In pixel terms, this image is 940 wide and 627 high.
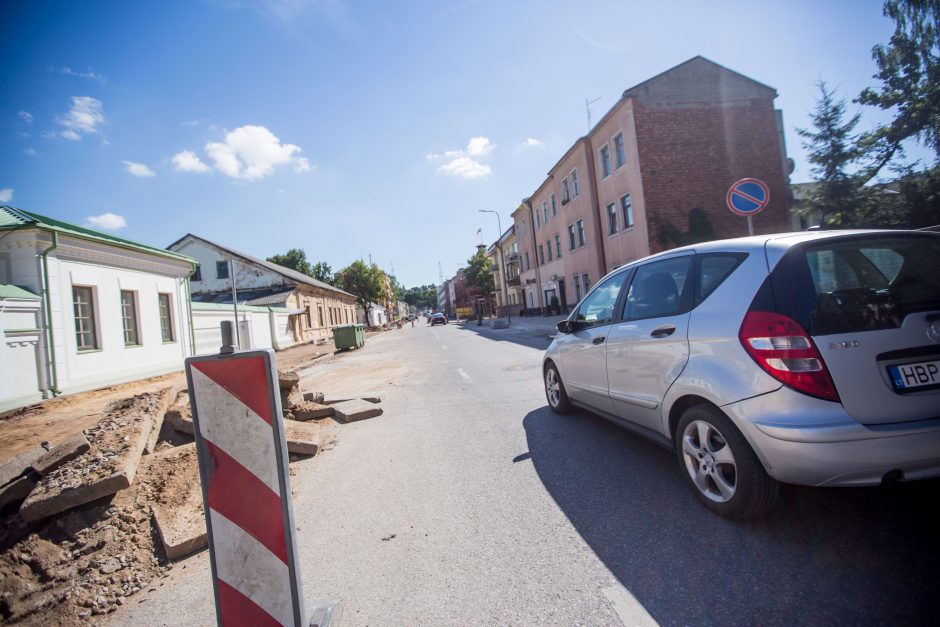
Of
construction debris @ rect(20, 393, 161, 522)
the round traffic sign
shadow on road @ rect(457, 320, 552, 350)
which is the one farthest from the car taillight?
shadow on road @ rect(457, 320, 552, 350)

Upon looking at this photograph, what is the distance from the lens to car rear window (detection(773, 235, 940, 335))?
84.2 inches

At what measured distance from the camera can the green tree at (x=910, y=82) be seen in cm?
1473

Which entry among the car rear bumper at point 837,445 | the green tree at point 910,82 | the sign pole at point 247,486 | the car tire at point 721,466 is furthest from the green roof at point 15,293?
the green tree at point 910,82

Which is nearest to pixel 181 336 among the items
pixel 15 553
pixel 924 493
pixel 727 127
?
pixel 15 553

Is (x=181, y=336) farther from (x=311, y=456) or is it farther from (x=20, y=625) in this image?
(x=20, y=625)

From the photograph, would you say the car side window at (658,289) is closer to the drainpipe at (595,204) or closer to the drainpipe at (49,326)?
the drainpipe at (49,326)

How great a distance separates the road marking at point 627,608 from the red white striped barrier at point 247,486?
1.40 m

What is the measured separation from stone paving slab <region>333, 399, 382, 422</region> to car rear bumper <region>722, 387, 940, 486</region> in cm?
521

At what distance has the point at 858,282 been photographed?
7.39 ft

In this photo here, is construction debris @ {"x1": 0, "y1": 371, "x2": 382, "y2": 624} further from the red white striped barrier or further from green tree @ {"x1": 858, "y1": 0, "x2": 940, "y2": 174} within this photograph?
green tree @ {"x1": 858, "y1": 0, "x2": 940, "y2": 174}

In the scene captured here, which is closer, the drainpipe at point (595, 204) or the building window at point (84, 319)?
the building window at point (84, 319)

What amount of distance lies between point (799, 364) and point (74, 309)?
48.0 ft

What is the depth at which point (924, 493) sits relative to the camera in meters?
2.52

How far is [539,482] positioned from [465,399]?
11.8 feet
